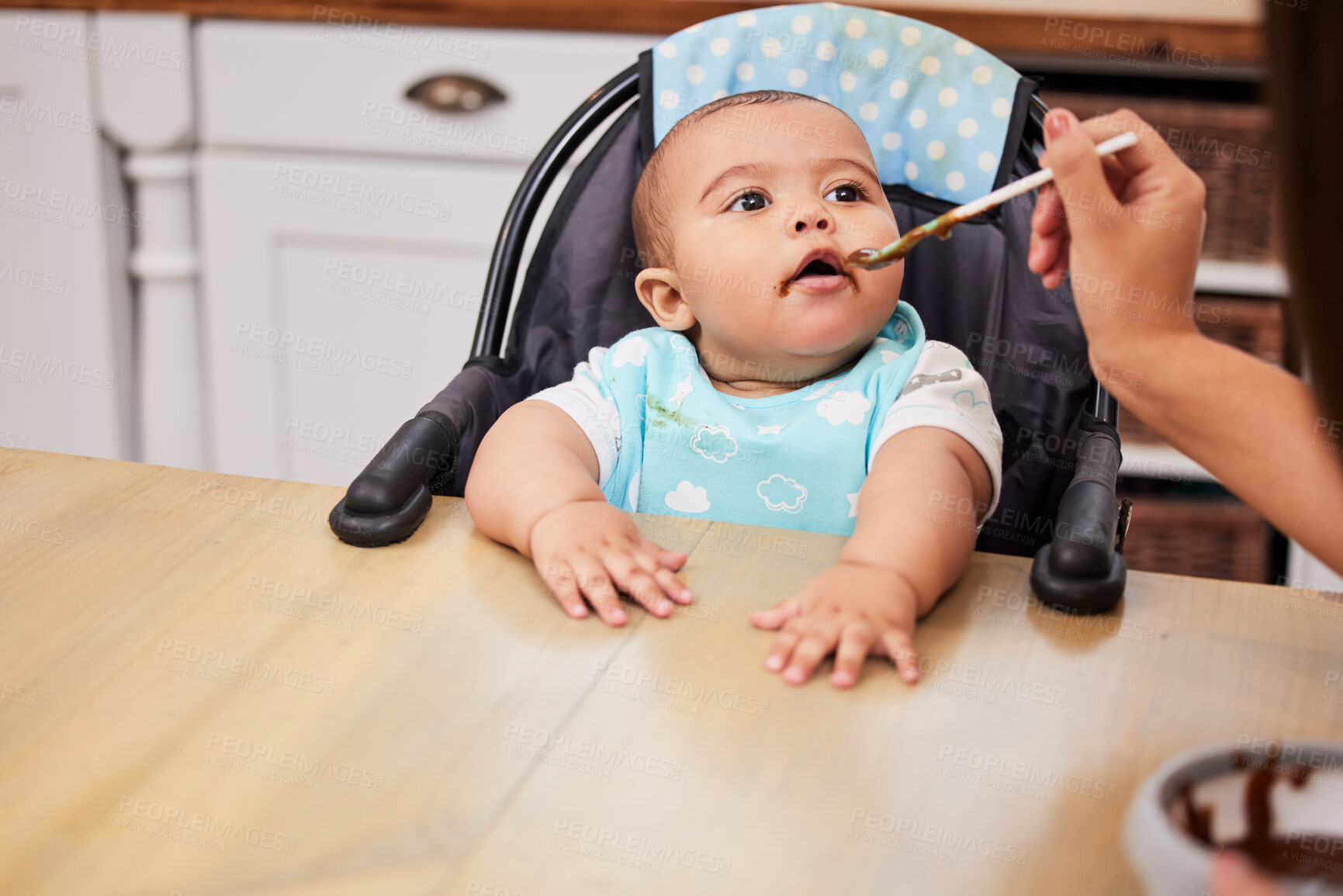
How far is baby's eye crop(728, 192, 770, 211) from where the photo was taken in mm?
971

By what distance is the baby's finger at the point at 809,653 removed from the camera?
0.55 metres

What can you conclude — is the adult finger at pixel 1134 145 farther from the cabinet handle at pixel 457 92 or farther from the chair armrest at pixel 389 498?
the cabinet handle at pixel 457 92

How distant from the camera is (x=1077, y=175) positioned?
0.58 metres

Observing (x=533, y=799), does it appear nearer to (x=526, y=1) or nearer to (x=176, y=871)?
(x=176, y=871)

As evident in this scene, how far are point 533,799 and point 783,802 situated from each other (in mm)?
107

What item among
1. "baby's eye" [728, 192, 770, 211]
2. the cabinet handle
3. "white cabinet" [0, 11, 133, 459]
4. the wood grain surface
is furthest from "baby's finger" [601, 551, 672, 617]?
"white cabinet" [0, 11, 133, 459]

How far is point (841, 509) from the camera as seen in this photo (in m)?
0.92

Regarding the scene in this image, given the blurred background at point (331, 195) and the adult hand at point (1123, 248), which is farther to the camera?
the blurred background at point (331, 195)

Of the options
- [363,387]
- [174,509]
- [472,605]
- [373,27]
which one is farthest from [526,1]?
[472,605]

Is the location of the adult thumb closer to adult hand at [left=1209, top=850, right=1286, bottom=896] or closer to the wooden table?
the wooden table

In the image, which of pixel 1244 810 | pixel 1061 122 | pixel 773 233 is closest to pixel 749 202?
pixel 773 233

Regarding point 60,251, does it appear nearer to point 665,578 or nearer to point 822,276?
point 822,276

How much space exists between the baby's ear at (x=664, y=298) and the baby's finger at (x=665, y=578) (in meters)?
0.42

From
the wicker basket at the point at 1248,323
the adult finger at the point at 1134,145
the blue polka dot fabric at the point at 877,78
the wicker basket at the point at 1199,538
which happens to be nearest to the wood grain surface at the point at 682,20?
the wicker basket at the point at 1248,323
